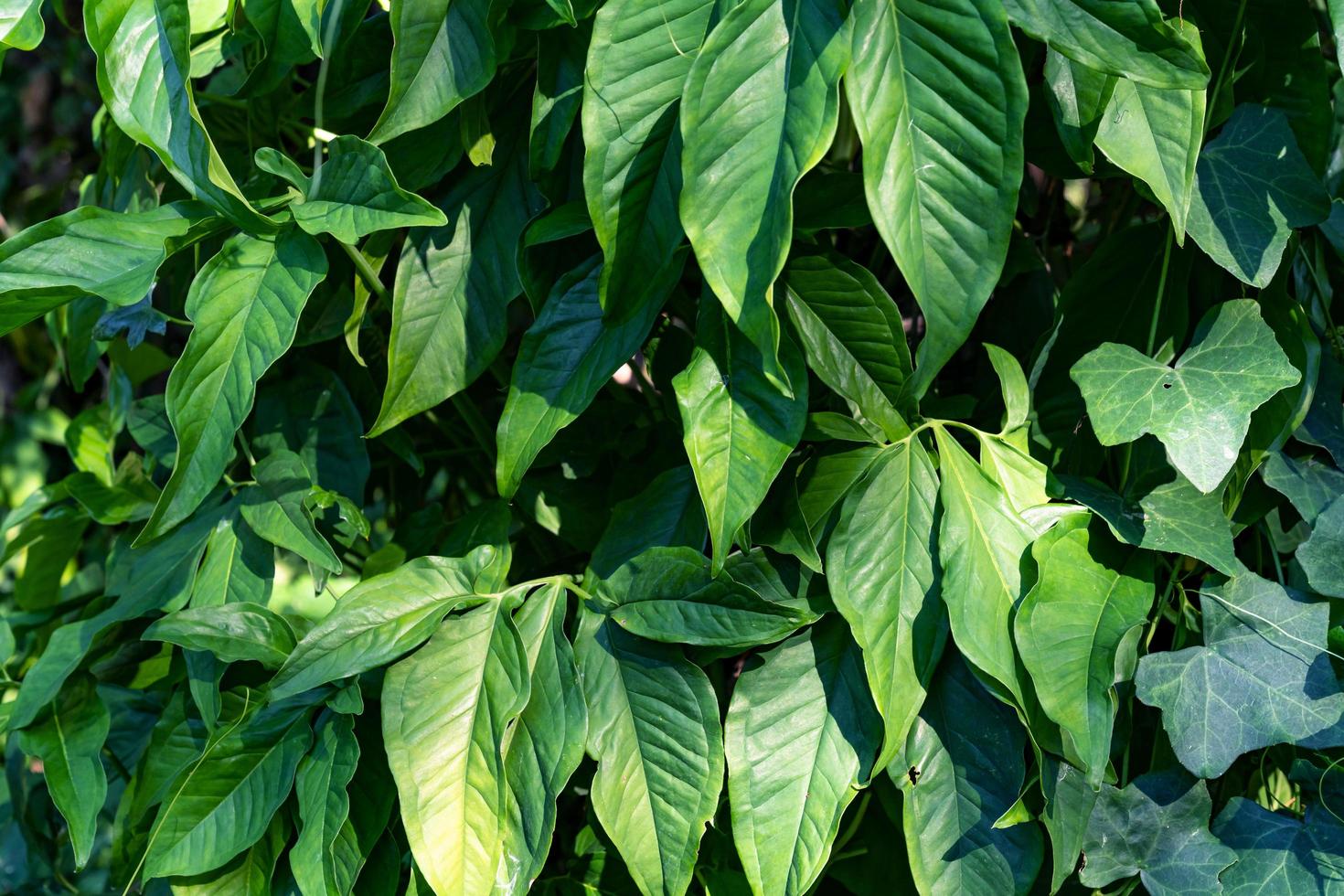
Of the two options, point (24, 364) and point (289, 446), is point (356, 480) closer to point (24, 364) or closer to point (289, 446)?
point (289, 446)

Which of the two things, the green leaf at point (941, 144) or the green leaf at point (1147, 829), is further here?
the green leaf at point (1147, 829)

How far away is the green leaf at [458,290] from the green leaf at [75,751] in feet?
1.24

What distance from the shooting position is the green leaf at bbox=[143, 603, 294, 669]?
2.44 feet

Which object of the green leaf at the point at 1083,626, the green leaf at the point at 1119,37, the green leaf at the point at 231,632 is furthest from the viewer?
the green leaf at the point at 231,632

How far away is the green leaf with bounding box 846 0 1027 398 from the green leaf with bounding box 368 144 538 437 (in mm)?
296

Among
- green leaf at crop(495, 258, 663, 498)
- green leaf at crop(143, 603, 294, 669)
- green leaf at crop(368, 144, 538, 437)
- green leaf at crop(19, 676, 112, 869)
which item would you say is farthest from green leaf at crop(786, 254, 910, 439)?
green leaf at crop(19, 676, 112, 869)

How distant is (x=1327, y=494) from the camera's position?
75cm

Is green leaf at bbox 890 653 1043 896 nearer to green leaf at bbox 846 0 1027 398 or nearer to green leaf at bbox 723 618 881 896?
green leaf at bbox 723 618 881 896

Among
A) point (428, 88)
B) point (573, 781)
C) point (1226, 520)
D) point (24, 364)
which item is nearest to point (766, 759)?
point (573, 781)

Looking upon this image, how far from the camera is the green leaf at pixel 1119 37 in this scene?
1.77ft

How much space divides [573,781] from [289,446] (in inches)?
14.4

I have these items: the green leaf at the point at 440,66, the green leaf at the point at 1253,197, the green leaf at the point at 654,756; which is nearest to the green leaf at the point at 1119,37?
the green leaf at the point at 1253,197

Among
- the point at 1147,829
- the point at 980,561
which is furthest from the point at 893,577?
the point at 1147,829

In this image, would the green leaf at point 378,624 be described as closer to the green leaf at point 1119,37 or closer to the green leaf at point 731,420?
the green leaf at point 731,420
